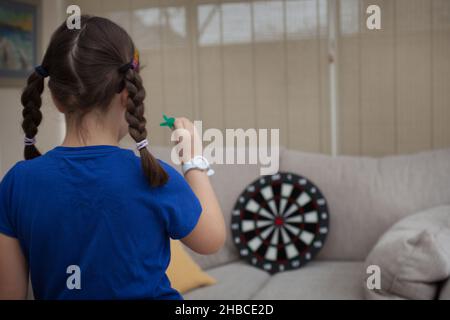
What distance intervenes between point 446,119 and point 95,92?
7.18 feet

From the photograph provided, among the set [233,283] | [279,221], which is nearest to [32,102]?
[233,283]

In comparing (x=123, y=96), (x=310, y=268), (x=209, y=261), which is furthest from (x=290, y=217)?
(x=123, y=96)

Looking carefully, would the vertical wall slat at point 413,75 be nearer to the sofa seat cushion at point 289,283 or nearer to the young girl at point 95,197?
the sofa seat cushion at point 289,283

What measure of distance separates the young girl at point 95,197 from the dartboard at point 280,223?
4.48 feet

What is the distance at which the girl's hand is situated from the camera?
1016mm

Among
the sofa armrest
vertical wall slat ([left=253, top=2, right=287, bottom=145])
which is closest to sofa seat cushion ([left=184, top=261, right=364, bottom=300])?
the sofa armrest

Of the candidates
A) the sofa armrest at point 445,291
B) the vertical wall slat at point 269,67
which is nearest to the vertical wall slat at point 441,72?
the vertical wall slat at point 269,67

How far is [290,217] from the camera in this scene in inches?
92.8

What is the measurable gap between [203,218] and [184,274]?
1.12 meters

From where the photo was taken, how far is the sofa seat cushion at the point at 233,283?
2.02 m

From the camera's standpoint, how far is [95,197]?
92cm

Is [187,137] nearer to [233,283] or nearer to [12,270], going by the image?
[12,270]

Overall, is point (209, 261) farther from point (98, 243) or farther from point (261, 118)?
point (98, 243)

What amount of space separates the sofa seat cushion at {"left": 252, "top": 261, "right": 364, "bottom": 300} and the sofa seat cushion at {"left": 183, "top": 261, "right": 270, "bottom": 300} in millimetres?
35
